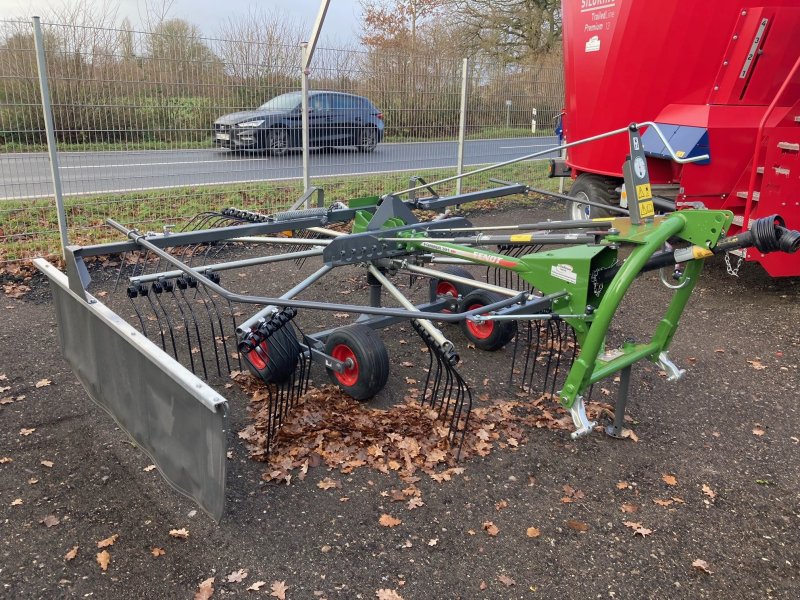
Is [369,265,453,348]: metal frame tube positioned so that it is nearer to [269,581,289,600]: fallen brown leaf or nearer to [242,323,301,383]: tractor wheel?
[242,323,301,383]: tractor wheel

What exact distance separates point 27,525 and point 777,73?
641cm

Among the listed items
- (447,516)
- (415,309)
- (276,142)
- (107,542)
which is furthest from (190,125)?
(447,516)

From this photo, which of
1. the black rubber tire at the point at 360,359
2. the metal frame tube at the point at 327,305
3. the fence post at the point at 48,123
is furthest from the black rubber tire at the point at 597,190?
the fence post at the point at 48,123

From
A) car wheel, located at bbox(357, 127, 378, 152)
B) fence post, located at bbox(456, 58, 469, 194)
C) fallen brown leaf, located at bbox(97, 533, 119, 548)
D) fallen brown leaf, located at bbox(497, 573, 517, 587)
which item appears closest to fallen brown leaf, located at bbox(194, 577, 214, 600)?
fallen brown leaf, located at bbox(97, 533, 119, 548)

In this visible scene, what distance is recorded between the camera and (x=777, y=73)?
585 cm

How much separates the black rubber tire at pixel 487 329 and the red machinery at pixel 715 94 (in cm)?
196

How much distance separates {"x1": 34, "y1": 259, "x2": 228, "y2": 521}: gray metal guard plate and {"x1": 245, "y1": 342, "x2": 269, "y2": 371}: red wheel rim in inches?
34.1

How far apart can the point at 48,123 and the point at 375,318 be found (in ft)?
12.6

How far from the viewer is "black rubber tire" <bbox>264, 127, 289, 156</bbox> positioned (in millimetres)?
7945

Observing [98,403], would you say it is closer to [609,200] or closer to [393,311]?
[393,311]

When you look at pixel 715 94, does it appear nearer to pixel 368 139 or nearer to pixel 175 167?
pixel 368 139

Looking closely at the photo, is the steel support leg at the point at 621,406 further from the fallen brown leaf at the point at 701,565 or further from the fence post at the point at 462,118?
the fence post at the point at 462,118

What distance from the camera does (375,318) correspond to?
15.3ft

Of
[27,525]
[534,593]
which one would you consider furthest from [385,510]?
[27,525]
